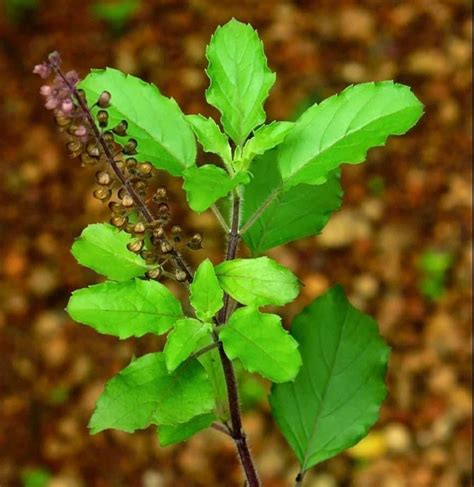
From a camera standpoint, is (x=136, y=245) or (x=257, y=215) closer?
(x=136, y=245)

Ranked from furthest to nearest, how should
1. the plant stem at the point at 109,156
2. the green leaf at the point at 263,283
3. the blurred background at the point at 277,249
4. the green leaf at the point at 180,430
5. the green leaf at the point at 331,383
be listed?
the blurred background at the point at 277,249
the green leaf at the point at 331,383
the green leaf at the point at 180,430
the green leaf at the point at 263,283
the plant stem at the point at 109,156

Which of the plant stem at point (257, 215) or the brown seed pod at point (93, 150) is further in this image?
the plant stem at point (257, 215)

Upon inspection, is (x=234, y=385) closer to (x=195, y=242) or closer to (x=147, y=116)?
(x=195, y=242)

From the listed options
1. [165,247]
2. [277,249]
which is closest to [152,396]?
[165,247]

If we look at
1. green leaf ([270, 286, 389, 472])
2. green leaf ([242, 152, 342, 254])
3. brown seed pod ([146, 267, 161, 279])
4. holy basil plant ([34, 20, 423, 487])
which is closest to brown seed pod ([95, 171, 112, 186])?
holy basil plant ([34, 20, 423, 487])

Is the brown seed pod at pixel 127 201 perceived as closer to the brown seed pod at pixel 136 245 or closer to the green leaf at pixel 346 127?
the brown seed pod at pixel 136 245

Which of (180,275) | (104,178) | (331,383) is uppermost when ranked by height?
(104,178)

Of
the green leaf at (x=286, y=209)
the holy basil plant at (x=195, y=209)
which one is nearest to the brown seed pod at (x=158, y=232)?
the holy basil plant at (x=195, y=209)
